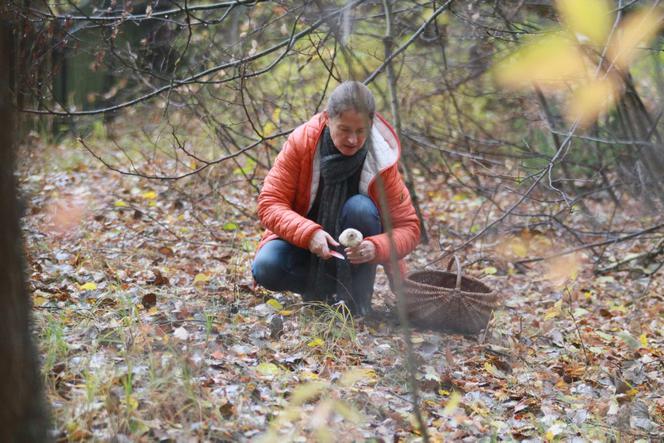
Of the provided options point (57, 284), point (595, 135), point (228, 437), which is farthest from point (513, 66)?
point (228, 437)

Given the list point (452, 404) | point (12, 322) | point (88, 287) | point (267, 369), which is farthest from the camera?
point (88, 287)

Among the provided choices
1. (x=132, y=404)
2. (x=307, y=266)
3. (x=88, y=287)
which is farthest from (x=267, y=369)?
(x=88, y=287)

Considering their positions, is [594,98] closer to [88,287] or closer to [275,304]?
[275,304]

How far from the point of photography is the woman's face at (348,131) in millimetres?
3346

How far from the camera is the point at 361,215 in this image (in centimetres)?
358

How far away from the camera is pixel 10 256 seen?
164 centimetres

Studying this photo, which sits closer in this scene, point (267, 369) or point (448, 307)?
point (267, 369)

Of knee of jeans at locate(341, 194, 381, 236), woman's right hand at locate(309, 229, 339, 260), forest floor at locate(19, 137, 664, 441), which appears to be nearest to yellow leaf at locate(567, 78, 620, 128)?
forest floor at locate(19, 137, 664, 441)

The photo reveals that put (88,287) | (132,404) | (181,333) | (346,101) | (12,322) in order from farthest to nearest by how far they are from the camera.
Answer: (88,287) < (346,101) < (181,333) < (132,404) < (12,322)

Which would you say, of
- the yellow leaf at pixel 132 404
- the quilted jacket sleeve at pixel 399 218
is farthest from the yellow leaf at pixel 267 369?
the quilted jacket sleeve at pixel 399 218

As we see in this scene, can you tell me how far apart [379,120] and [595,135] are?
2.97m

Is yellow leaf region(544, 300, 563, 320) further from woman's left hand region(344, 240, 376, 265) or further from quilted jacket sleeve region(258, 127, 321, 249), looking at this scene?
quilted jacket sleeve region(258, 127, 321, 249)

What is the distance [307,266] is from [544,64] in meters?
2.28

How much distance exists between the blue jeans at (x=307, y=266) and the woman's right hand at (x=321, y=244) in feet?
0.62
